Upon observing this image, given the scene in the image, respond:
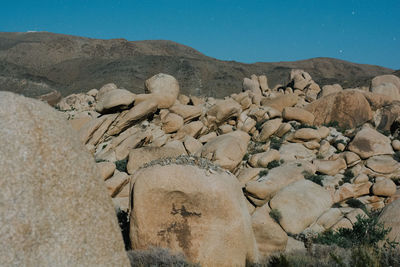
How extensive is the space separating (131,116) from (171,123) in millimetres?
3418

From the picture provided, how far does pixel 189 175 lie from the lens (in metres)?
9.01

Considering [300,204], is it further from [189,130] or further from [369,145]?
[189,130]

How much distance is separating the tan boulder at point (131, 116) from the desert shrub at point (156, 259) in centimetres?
1691

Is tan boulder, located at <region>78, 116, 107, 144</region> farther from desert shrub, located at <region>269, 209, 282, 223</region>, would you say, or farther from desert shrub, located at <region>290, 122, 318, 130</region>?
desert shrub, located at <region>290, 122, 318, 130</region>

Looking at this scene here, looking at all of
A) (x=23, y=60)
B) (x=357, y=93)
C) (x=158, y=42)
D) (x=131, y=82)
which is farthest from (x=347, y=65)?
(x=23, y=60)

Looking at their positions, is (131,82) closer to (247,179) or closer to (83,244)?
(247,179)

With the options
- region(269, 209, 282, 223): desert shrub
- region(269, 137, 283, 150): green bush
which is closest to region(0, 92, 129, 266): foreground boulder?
region(269, 209, 282, 223): desert shrub

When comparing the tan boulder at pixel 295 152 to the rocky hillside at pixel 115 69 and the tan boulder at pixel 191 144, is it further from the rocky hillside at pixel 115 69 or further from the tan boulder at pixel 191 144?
the rocky hillside at pixel 115 69

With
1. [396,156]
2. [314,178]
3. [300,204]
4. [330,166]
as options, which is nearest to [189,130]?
[314,178]

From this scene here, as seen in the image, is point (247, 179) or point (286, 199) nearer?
point (286, 199)

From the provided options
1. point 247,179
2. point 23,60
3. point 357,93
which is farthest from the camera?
point 23,60

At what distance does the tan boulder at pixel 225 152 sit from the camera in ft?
65.0

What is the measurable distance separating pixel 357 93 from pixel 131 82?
60596mm

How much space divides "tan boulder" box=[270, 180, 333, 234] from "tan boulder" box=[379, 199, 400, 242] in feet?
12.8
